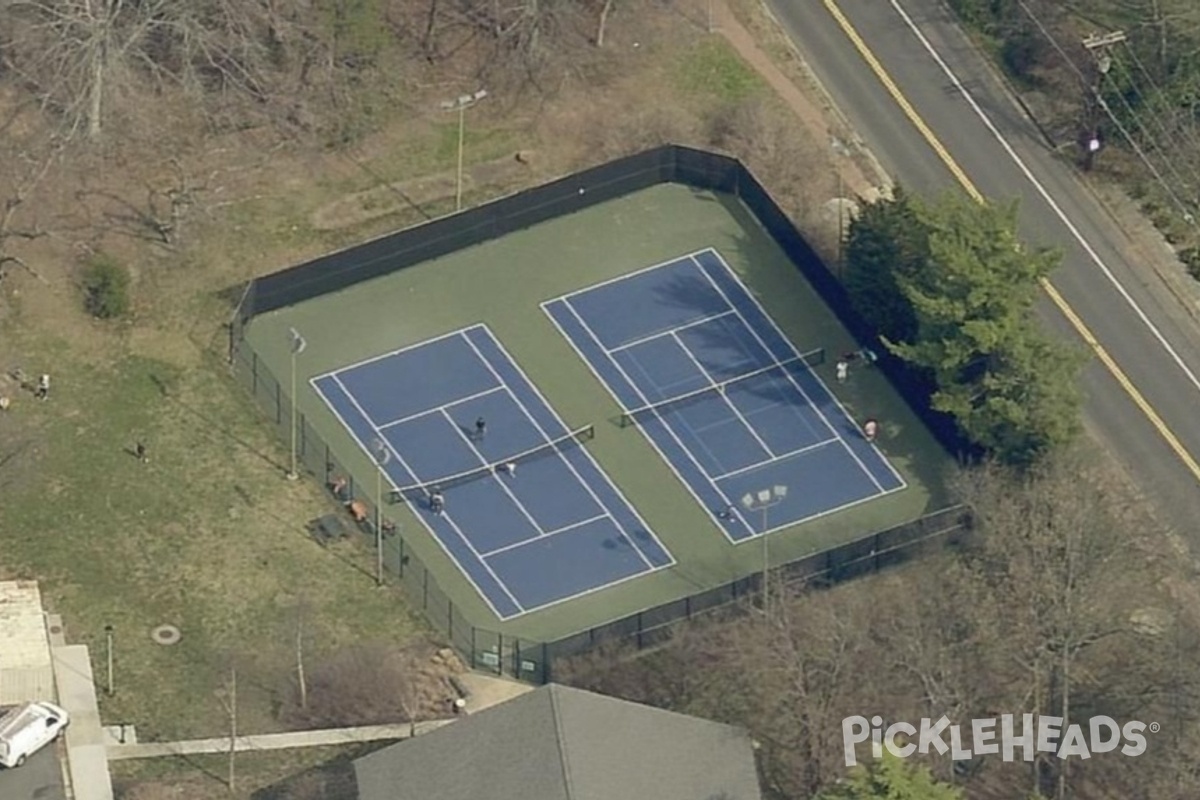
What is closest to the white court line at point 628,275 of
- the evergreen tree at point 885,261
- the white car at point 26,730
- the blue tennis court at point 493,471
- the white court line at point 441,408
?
the blue tennis court at point 493,471

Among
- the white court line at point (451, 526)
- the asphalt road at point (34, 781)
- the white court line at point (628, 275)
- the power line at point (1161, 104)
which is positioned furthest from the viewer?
the power line at point (1161, 104)

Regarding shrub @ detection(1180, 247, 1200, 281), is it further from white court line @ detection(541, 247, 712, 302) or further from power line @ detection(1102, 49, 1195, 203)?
white court line @ detection(541, 247, 712, 302)

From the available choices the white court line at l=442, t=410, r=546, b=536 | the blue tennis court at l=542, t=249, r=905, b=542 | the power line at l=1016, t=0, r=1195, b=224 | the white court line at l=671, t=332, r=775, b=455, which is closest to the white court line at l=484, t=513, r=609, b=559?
the white court line at l=442, t=410, r=546, b=536

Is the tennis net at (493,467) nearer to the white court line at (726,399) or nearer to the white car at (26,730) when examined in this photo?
the white court line at (726,399)

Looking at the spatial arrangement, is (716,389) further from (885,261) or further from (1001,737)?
(1001,737)

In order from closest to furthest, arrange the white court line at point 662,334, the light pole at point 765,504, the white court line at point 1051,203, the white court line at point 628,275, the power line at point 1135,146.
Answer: the light pole at point 765,504 < the white court line at point 662,334 < the white court line at point 1051,203 < the white court line at point 628,275 < the power line at point 1135,146

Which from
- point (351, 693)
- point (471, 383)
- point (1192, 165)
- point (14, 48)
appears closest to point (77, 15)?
point (14, 48)
